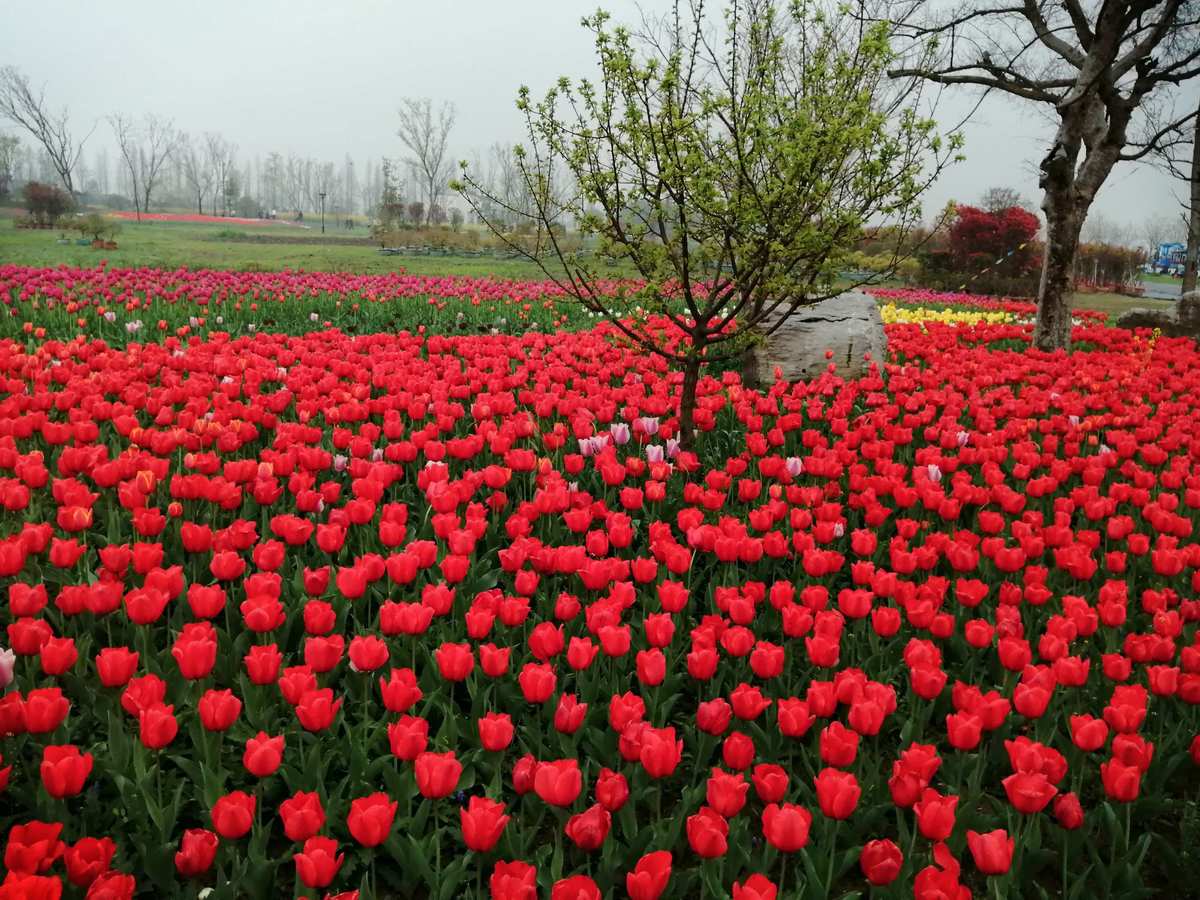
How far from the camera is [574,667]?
2.67 meters

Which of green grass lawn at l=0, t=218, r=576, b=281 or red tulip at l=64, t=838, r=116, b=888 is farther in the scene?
green grass lawn at l=0, t=218, r=576, b=281

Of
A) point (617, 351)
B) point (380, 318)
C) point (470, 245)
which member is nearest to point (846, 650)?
point (617, 351)

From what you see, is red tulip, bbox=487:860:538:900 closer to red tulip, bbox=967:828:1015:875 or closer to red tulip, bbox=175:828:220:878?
red tulip, bbox=175:828:220:878

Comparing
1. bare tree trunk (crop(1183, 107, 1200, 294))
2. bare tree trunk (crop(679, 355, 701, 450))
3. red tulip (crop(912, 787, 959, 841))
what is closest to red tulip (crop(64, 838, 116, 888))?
red tulip (crop(912, 787, 959, 841))

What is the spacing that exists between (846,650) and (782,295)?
2393mm

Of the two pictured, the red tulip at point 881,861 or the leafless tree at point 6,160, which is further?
the leafless tree at point 6,160

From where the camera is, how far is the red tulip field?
207cm

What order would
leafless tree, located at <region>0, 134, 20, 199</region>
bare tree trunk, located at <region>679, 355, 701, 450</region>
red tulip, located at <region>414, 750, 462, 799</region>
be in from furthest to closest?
leafless tree, located at <region>0, 134, 20, 199</region> → bare tree trunk, located at <region>679, 355, 701, 450</region> → red tulip, located at <region>414, 750, 462, 799</region>

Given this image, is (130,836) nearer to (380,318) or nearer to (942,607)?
(942,607)

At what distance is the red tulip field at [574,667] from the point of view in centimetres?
207

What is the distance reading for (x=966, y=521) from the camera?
4.79m

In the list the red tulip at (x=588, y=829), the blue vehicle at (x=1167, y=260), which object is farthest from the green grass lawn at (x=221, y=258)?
the blue vehicle at (x=1167, y=260)

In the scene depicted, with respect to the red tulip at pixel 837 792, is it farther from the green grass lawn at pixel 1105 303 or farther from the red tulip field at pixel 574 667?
the green grass lawn at pixel 1105 303

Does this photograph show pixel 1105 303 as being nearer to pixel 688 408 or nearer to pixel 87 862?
pixel 688 408
